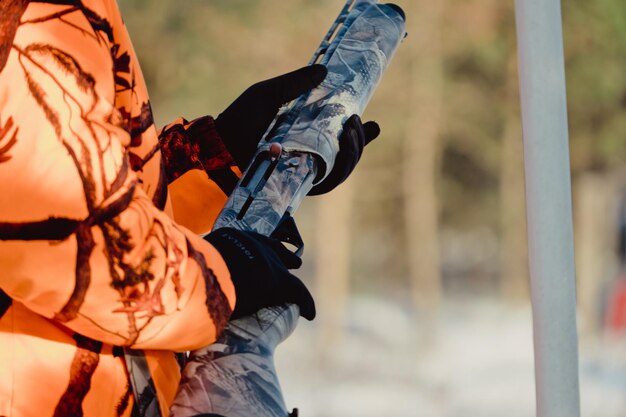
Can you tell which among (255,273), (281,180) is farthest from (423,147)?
(255,273)

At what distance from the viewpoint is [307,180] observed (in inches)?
47.6

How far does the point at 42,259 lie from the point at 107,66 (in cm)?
18

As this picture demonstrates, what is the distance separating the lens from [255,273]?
1.01m

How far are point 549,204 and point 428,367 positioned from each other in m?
10.6

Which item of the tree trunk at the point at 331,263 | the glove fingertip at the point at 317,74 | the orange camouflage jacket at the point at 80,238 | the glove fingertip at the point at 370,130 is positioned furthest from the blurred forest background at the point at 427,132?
the orange camouflage jacket at the point at 80,238

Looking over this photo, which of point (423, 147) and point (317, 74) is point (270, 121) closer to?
point (317, 74)

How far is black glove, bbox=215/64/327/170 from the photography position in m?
1.26

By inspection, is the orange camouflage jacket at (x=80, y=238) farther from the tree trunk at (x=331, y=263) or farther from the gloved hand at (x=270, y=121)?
the tree trunk at (x=331, y=263)

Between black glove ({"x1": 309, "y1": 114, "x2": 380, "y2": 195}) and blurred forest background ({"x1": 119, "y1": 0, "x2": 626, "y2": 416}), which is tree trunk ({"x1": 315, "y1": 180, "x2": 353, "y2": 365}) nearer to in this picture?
Answer: blurred forest background ({"x1": 119, "y1": 0, "x2": 626, "y2": 416})

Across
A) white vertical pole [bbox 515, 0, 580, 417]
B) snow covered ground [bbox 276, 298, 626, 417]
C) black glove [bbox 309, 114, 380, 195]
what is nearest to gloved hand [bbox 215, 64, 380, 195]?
black glove [bbox 309, 114, 380, 195]

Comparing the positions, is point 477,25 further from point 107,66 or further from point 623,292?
point 107,66

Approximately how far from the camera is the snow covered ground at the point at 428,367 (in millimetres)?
10547

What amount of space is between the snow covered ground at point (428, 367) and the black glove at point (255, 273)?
29.6 feet

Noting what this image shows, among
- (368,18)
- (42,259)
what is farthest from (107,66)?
(368,18)
